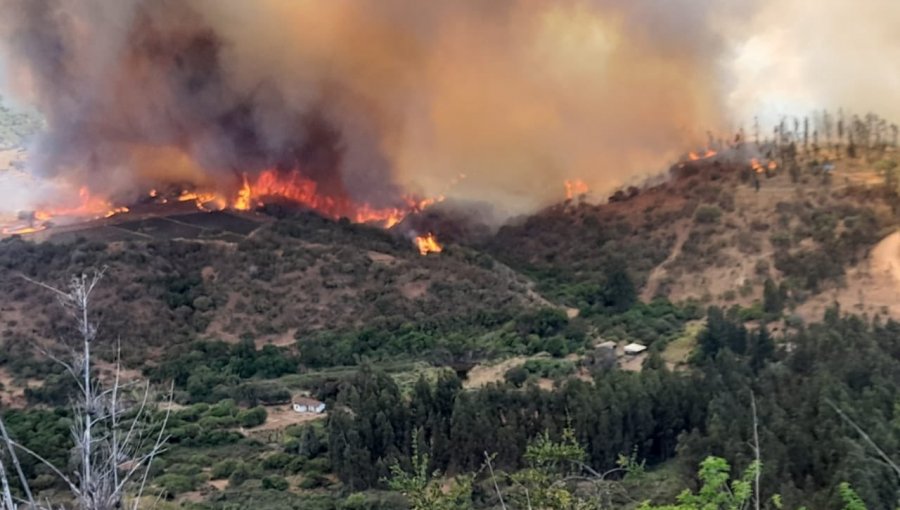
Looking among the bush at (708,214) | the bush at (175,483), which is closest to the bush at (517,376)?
the bush at (175,483)

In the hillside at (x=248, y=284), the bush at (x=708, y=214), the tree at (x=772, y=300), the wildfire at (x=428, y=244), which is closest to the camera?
the tree at (x=772, y=300)

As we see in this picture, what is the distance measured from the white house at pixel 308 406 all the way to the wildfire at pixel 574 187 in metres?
21.2

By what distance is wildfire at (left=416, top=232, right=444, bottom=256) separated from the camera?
3803 centimetres

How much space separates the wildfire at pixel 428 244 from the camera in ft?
125

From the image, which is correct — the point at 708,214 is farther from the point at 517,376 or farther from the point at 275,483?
the point at 275,483

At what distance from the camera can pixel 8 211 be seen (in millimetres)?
42906

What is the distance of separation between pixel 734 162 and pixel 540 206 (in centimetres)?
983

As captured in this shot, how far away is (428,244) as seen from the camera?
39.2 m

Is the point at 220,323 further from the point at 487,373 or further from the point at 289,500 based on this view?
the point at 289,500

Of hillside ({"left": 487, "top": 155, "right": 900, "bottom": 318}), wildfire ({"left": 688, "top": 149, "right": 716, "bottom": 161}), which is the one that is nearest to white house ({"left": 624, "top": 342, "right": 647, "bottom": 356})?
hillside ({"left": 487, "top": 155, "right": 900, "bottom": 318})

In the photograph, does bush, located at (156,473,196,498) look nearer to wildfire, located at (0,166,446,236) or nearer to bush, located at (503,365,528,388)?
bush, located at (503,365,528,388)

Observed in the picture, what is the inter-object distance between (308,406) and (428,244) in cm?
1488

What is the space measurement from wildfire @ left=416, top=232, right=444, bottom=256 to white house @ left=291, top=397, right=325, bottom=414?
42.1 ft

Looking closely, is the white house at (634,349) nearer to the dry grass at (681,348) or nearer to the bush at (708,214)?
the dry grass at (681,348)
